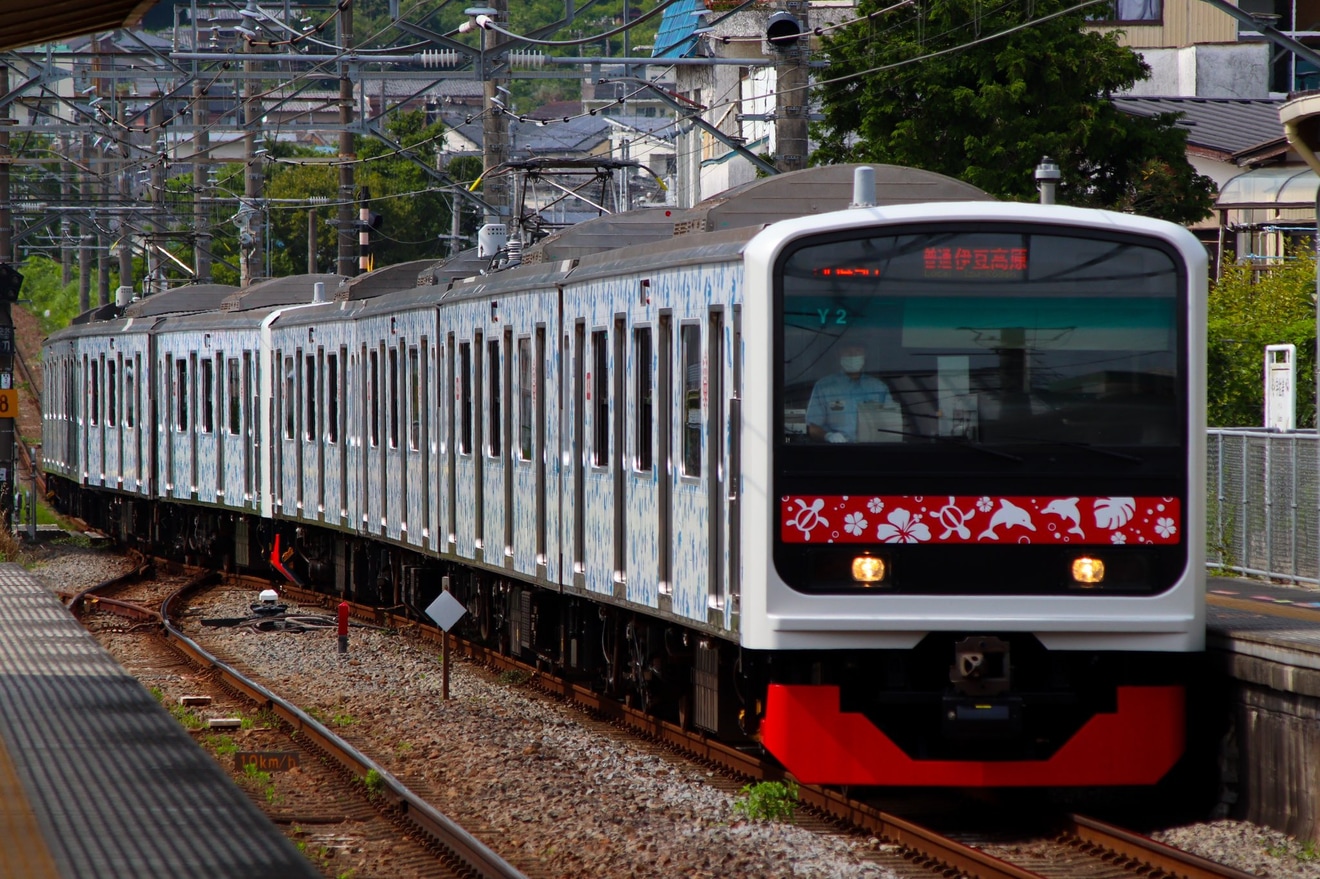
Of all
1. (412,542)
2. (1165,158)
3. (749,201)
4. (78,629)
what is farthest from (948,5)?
(749,201)

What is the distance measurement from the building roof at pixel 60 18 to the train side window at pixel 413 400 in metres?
5.71

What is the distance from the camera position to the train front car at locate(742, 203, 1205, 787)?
8.81 metres

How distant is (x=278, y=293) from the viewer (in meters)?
25.1

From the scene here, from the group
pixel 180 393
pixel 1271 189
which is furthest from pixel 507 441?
pixel 1271 189

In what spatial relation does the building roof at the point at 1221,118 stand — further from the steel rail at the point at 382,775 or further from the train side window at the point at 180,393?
the steel rail at the point at 382,775

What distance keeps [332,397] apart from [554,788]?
11.2m

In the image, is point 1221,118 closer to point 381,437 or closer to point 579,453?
point 381,437

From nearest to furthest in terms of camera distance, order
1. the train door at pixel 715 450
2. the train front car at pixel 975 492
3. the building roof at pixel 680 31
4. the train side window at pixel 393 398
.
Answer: the train front car at pixel 975 492 < the train door at pixel 715 450 < the train side window at pixel 393 398 < the building roof at pixel 680 31

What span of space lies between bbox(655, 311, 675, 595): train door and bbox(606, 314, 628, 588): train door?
2.33 feet

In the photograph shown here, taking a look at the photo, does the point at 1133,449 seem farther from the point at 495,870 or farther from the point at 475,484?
the point at 475,484

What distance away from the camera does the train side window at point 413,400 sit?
17.2m

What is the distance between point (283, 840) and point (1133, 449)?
12.6 feet

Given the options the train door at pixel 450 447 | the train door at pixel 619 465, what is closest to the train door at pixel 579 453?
the train door at pixel 619 465

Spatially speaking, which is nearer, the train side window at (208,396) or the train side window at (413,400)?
the train side window at (413,400)
